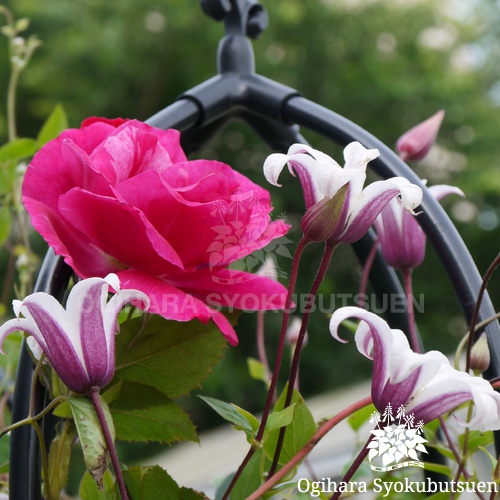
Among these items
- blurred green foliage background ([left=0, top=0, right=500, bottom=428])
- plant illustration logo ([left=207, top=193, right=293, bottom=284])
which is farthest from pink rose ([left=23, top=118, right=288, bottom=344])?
blurred green foliage background ([left=0, top=0, right=500, bottom=428])

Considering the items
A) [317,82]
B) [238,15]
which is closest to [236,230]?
[238,15]

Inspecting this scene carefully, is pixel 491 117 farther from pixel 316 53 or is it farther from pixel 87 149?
pixel 87 149

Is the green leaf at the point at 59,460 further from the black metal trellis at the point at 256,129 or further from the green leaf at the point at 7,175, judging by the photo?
the green leaf at the point at 7,175

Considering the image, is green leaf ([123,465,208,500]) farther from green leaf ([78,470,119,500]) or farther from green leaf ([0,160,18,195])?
green leaf ([0,160,18,195])

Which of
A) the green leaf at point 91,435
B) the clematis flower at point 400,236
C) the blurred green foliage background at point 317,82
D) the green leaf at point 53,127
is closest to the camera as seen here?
the green leaf at point 91,435

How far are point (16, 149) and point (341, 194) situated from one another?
24cm

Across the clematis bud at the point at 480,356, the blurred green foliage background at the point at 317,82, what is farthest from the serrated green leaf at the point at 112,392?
the blurred green foliage background at the point at 317,82

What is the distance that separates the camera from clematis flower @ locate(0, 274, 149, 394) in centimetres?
17

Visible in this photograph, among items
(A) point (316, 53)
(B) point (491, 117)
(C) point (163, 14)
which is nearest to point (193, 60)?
(C) point (163, 14)

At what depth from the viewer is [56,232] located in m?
0.21

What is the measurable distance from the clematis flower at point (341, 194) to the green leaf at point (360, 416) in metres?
0.07

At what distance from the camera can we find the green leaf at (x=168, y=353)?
0.22 meters

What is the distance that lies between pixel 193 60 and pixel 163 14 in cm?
24

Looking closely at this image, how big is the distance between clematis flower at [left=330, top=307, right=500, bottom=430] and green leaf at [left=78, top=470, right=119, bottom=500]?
0.07m
